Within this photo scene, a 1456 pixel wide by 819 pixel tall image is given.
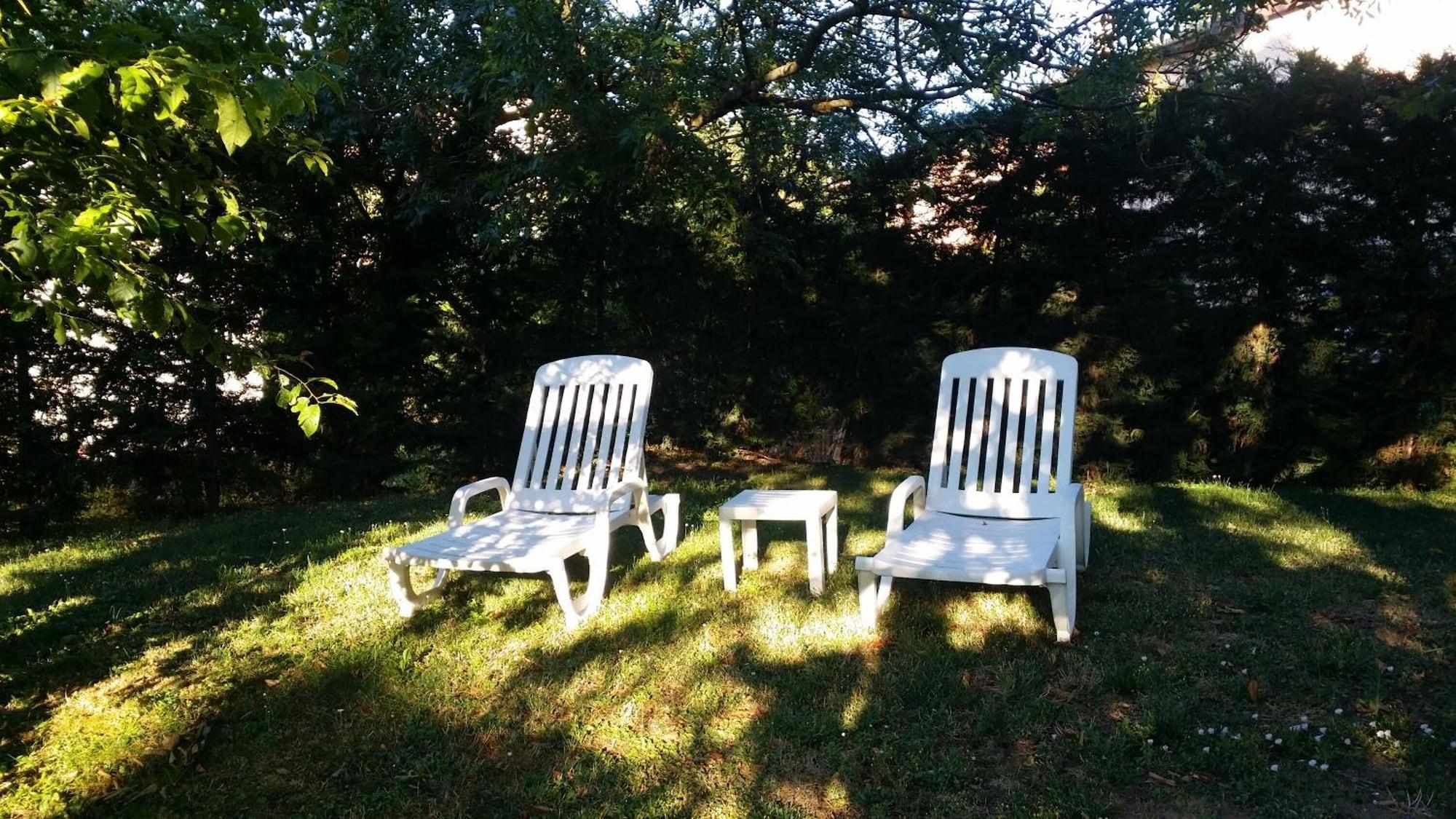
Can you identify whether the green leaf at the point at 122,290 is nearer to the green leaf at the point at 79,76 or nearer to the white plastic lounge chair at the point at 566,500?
the green leaf at the point at 79,76

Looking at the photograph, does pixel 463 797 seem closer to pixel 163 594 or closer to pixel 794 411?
pixel 163 594

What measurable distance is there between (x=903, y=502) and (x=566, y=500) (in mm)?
1998

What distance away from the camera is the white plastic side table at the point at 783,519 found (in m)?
4.33

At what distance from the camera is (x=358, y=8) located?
5.88 m

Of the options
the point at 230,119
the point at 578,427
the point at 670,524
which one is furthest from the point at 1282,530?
the point at 230,119

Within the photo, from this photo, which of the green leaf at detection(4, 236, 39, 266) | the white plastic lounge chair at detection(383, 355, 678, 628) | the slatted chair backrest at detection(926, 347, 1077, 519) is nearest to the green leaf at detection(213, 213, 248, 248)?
the green leaf at detection(4, 236, 39, 266)

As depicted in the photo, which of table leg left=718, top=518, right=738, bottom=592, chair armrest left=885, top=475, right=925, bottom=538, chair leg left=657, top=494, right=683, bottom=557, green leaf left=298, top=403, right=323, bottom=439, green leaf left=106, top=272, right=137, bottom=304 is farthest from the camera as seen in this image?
chair leg left=657, top=494, right=683, bottom=557

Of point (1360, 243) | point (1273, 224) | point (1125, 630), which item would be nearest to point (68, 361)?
point (1125, 630)

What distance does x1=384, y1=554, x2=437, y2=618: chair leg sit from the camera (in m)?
4.14

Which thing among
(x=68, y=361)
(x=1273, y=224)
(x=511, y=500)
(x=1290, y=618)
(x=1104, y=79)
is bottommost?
(x=1290, y=618)

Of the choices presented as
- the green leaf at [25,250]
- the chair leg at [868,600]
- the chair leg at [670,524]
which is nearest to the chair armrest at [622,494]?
the chair leg at [670,524]

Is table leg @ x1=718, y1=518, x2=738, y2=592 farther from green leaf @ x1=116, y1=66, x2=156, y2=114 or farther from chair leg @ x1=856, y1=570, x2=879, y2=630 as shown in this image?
green leaf @ x1=116, y1=66, x2=156, y2=114

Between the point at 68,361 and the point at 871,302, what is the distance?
21.9 ft

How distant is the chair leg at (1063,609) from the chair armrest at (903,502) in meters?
0.78
